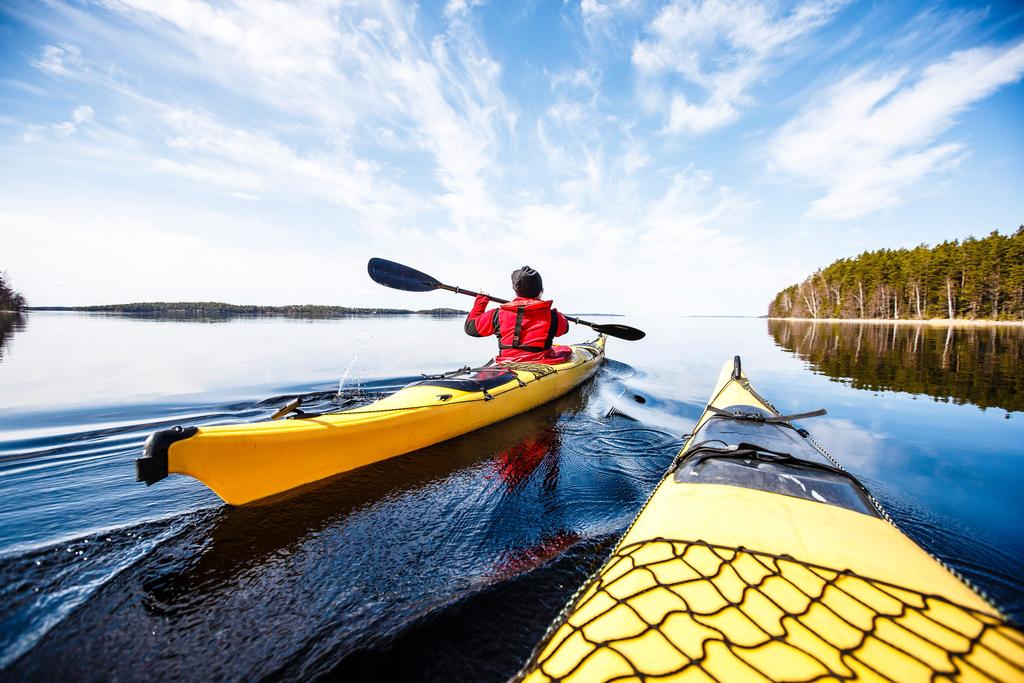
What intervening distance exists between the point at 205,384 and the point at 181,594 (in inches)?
297

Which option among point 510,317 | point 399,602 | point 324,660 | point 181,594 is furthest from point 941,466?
point 181,594

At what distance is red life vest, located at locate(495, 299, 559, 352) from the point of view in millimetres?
5824

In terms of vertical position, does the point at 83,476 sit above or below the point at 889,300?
below

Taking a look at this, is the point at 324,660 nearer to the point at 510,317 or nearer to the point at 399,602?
the point at 399,602

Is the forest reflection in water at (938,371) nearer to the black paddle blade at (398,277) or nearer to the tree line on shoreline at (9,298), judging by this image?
the black paddle blade at (398,277)

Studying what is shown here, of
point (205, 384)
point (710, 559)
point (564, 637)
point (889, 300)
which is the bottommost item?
point (205, 384)

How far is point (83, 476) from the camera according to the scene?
3266 millimetres

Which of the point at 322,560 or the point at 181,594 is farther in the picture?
the point at 322,560

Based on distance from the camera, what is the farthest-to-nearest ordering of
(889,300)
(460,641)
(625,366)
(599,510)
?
(889,300)
(625,366)
(599,510)
(460,641)

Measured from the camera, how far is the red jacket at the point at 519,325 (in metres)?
5.86

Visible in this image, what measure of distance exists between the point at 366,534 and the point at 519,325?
394cm

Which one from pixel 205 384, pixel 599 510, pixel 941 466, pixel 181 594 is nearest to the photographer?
pixel 181 594

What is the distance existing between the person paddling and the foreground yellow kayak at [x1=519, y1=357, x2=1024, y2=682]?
4.16 metres

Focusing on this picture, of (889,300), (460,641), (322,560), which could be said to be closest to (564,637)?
(460,641)
